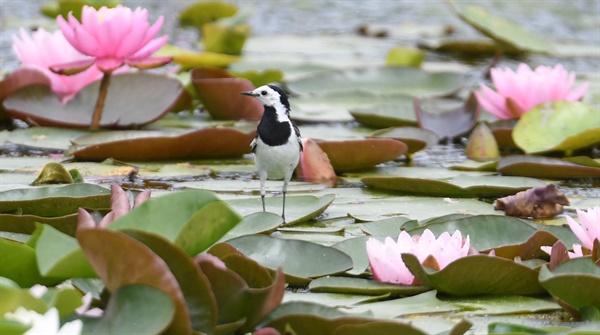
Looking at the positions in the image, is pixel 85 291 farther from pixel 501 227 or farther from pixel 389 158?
pixel 389 158

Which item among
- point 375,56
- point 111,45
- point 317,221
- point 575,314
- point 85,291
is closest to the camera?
point 85,291

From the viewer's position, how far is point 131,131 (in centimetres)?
307

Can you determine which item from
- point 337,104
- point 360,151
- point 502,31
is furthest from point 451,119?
point 502,31

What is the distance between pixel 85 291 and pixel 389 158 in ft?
4.91

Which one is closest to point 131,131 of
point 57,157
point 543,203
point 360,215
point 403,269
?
point 57,157

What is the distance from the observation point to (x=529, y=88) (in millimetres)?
3254

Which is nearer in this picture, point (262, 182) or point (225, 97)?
point (262, 182)

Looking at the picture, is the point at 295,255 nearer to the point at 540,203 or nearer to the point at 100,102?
the point at 540,203

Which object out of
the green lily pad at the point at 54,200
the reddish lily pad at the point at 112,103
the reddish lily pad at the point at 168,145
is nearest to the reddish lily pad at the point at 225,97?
the reddish lily pad at the point at 112,103

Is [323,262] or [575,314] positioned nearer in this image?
[575,314]

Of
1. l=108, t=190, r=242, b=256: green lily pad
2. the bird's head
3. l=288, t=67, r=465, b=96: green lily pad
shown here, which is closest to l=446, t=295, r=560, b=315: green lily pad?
l=108, t=190, r=242, b=256: green lily pad

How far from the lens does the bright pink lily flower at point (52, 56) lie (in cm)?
328

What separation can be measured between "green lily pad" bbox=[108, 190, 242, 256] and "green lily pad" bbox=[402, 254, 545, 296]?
39cm

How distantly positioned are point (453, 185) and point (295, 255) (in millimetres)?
781
